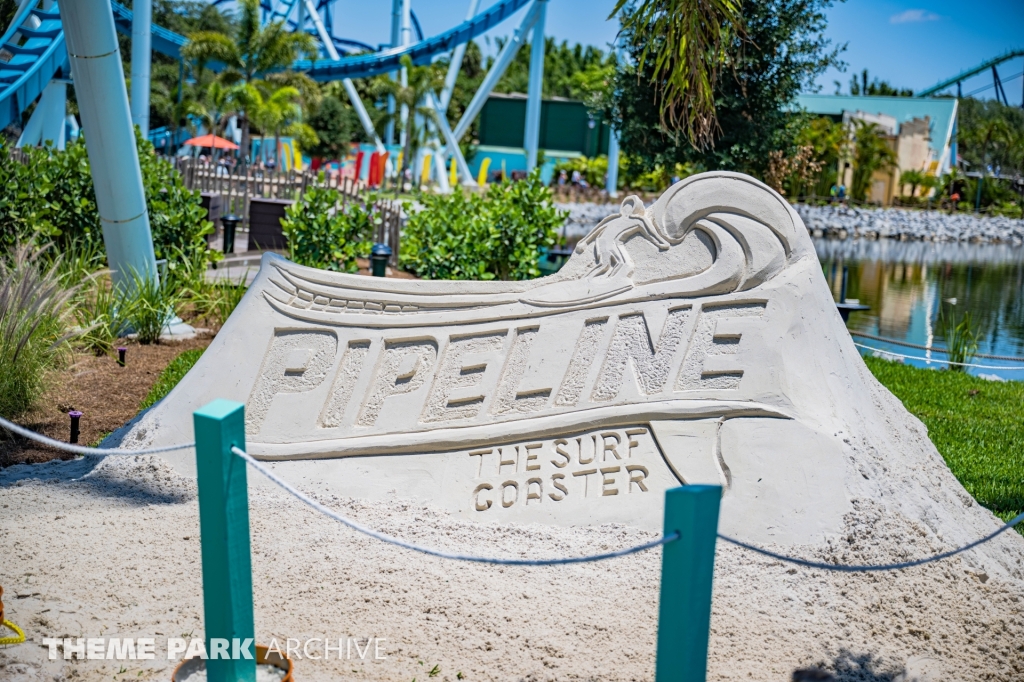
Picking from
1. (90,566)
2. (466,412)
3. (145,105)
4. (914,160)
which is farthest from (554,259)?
(914,160)

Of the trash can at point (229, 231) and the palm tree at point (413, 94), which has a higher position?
the palm tree at point (413, 94)

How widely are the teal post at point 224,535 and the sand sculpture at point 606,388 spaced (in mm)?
1621

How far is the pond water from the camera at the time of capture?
12.6 meters

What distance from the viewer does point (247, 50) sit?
2828 cm

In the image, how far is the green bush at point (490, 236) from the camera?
10148mm

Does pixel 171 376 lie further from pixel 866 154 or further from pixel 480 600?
pixel 866 154

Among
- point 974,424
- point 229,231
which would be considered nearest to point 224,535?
point 974,424

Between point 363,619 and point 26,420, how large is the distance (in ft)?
11.4

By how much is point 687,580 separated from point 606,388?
2101mm

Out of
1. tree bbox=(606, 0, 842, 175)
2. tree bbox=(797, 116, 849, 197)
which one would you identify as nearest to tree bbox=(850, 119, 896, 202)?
tree bbox=(797, 116, 849, 197)

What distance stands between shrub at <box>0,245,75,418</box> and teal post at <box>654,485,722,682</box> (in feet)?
15.9

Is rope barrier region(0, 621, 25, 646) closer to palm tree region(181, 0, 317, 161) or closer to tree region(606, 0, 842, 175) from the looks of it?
tree region(606, 0, 842, 175)

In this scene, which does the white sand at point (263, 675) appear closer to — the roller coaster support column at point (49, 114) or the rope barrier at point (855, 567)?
the rope barrier at point (855, 567)

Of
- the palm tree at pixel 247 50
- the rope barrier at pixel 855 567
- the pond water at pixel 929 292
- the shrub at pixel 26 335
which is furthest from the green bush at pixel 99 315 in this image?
the palm tree at pixel 247 50
